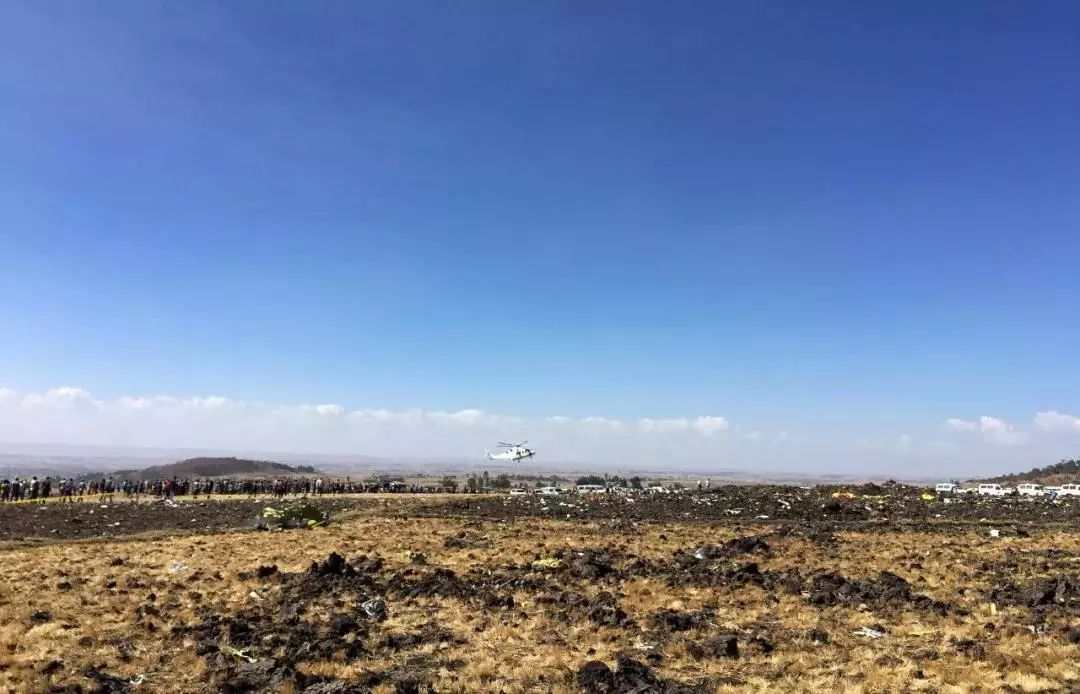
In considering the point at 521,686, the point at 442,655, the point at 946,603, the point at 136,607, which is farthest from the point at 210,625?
the point at 946,603

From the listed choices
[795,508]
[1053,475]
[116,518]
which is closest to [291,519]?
[116,518]

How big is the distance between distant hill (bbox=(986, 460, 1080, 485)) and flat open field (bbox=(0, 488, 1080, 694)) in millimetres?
73486

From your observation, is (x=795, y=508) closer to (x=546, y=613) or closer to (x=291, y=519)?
(x=291, y=519)

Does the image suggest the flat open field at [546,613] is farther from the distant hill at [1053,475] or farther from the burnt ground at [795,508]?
the distant hill at [1053,475]

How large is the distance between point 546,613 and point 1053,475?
11410cm

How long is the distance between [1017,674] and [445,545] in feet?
73.9

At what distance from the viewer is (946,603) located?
18031 mm

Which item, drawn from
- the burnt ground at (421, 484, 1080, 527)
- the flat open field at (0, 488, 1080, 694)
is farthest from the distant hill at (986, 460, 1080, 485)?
the flat open field at (0, 488, 1080, 694)

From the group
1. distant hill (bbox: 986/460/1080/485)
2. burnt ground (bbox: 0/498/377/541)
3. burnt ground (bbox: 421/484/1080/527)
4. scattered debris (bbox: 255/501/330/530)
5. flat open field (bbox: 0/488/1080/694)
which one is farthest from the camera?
distant hill (bbox: 986/460/1080/485)

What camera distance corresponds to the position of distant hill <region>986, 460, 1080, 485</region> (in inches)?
3580

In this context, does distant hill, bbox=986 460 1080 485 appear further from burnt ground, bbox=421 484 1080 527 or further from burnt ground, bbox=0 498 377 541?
burnt ground, bbox=0 498 377 541

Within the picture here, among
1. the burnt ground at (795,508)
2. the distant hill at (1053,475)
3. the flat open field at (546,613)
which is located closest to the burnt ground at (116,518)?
the flat open field at (546,613)

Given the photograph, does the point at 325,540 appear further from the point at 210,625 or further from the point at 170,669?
the point at 170,669

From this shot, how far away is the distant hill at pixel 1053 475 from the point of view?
90.9m
